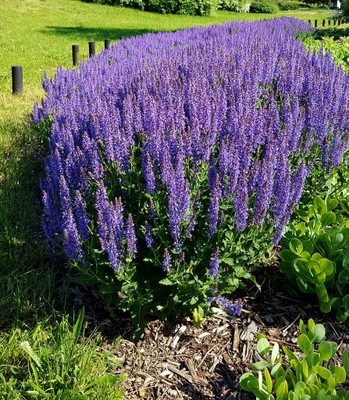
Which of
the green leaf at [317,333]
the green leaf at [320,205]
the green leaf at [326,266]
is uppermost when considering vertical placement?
the green leaf at [320,205]

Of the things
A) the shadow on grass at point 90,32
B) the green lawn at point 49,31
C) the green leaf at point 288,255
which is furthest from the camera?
the shadow on grass at point 90,32

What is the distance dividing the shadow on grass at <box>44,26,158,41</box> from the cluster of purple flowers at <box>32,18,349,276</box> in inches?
580

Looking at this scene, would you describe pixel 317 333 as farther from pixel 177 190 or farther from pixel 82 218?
pixel 82 218

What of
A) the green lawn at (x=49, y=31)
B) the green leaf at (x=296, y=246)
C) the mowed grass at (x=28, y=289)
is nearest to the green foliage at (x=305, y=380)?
the green leaf at (x=296, y=246)

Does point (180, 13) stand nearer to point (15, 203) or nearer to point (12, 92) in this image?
point (12, 92)

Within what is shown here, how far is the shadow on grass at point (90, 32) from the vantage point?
61.8 feet

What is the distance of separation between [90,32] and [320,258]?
772 inches

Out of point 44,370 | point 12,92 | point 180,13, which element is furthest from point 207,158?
point 180,13

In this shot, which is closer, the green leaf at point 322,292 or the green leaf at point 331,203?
the green leaf at point 322,292

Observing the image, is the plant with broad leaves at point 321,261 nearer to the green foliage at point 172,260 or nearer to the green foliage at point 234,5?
the green foliage at point 172,260

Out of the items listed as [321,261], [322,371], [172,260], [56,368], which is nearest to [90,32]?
[172,260]

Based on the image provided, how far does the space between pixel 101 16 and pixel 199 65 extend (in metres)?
23.4

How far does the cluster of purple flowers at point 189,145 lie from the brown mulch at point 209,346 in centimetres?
69

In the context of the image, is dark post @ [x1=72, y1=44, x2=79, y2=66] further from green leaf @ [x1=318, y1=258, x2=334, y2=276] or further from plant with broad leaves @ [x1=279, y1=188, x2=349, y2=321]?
green leaf @ [x1=318, y1=258, x2=334, y2=276]
